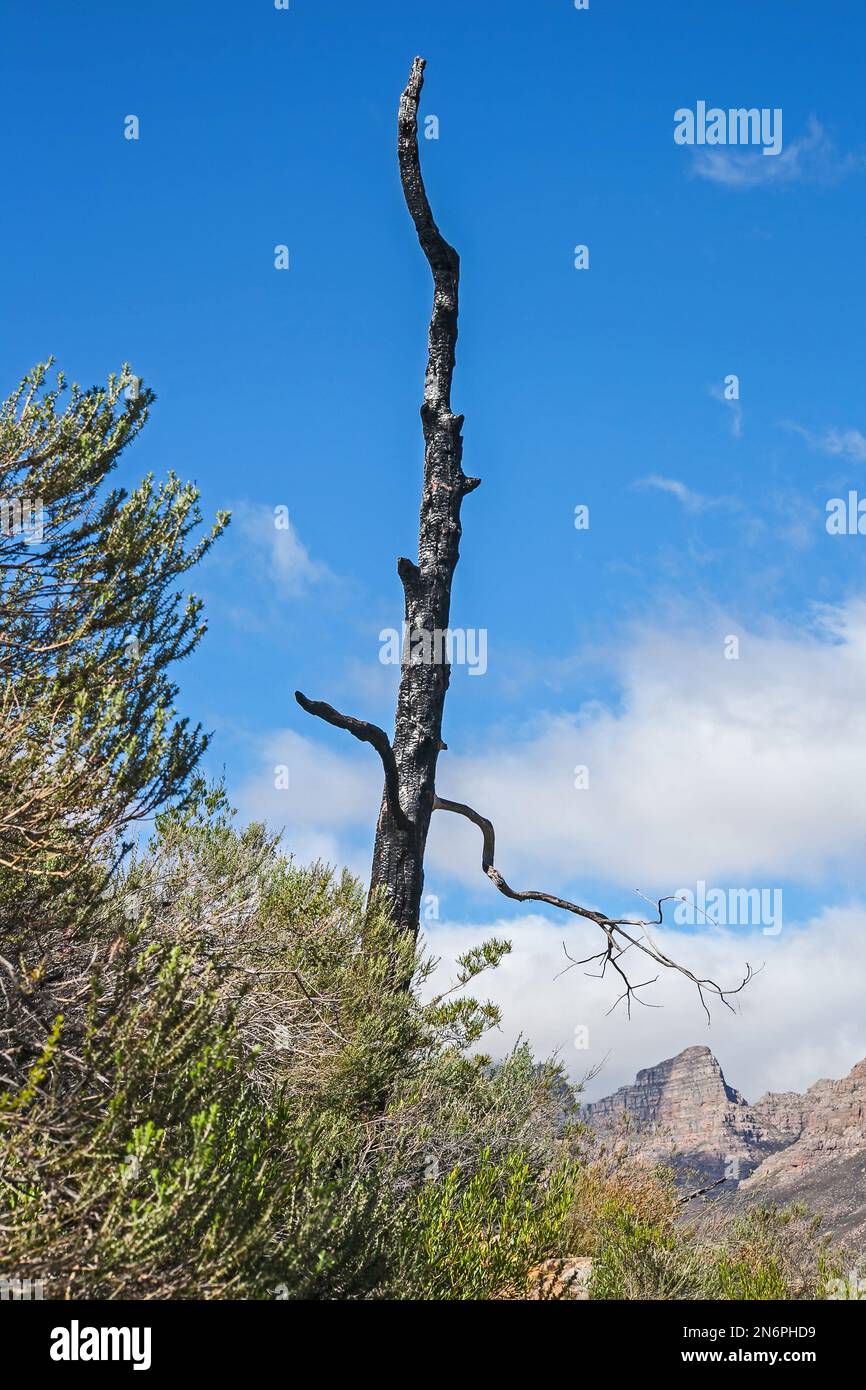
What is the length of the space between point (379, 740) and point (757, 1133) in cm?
11071

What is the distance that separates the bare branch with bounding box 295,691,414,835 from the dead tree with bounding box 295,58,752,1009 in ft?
0.04

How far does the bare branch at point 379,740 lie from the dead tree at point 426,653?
11 mm

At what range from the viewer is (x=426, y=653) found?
12820mm

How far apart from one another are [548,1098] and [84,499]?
28.0 feet

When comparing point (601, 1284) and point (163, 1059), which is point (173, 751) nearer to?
point (163, 1059)

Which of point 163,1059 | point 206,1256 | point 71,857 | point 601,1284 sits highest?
point 71,857

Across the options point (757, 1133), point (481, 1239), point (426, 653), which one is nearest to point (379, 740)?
point (426, 653)

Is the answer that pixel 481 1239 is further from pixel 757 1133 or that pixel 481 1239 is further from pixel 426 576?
pixel 757 1133

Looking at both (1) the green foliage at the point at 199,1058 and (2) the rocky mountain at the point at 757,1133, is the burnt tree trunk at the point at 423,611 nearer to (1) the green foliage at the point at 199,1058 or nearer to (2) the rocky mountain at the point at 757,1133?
(1) the green foliage at the point at 199,1058

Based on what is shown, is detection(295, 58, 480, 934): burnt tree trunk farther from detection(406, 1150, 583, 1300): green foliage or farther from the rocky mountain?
detection(406, 1150, 583, 1300): green foliage

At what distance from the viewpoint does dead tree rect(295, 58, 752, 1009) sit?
12.1 metres

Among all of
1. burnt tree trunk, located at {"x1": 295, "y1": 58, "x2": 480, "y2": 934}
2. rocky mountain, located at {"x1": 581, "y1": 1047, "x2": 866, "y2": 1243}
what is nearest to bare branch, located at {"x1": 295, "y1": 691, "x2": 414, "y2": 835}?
burnt tree trunk, located at {"x1": 295, "y1": 58, "x2": 480, "y2": 934}
